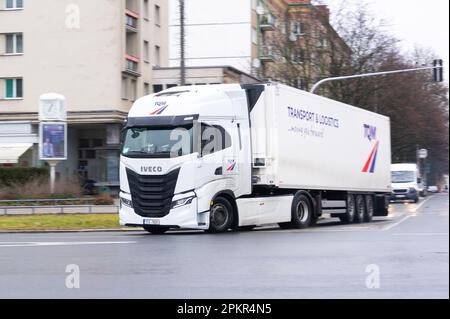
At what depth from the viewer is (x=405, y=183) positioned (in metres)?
51.4

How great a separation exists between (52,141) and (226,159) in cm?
Result: 1720

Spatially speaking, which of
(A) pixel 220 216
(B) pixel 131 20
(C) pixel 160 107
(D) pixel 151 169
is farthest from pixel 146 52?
(D) pixel 151 169

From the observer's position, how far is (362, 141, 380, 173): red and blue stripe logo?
27.2 meters

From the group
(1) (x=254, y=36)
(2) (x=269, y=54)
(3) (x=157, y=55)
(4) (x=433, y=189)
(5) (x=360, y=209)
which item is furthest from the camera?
(4) (x=433, y=189)

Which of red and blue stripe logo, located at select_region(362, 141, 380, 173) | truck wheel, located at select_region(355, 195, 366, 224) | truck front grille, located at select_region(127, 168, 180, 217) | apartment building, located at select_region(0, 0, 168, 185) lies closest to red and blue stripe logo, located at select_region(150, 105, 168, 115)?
truck front grille, located at select_region(127, 168, 180, 217)

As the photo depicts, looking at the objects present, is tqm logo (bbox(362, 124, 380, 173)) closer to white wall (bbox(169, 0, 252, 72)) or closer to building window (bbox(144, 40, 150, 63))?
building window (bbox(144, 40, 150, 63))

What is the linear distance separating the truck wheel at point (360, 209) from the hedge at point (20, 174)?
1769 cm

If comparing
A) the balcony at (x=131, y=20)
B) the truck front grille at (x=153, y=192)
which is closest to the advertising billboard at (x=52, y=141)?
the balcony at (x=131, y=20)

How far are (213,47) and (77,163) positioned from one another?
63.2ft

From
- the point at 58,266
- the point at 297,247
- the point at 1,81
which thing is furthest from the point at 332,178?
the point at 1,81

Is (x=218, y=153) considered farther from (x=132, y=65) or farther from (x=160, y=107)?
(x=132, y=65)

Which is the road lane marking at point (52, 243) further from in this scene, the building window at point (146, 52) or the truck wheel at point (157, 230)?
the building window at point (146, 52)

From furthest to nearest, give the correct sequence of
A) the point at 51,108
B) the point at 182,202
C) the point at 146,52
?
the point at 146,52, the point at 51,108, the point at 182,202

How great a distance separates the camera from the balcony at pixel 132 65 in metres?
48.8
